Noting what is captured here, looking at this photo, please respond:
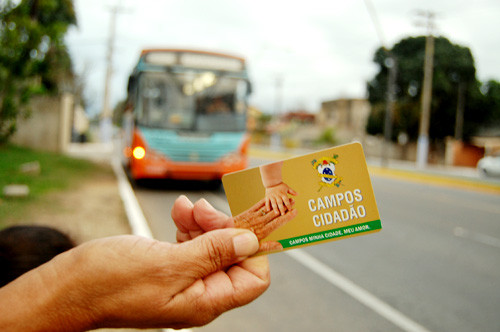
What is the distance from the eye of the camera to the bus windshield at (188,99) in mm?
10133

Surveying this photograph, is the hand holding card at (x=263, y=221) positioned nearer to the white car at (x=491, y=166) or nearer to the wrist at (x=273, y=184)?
the wrist at (x=273, y=184)

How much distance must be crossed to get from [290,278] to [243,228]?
421 cm

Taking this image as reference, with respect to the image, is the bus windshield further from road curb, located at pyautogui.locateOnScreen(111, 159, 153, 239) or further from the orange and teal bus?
road curb, located at pyautogui.locateOnScreen(111, 159, 153, 239)

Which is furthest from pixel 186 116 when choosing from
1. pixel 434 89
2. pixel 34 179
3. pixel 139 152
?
pixel 434 89

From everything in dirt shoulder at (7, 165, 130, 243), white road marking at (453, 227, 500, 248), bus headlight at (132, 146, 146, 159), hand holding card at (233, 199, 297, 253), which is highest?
hand holding card at (233, 199, 297, 253)

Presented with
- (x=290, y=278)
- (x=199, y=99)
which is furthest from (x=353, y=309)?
(x=199, y=99)

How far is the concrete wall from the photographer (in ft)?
63.1

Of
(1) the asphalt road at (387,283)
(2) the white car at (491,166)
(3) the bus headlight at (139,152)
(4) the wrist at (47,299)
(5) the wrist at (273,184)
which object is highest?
(5) the wrist at (273,184)

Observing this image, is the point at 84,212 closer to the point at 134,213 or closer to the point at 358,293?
the point at 134,213

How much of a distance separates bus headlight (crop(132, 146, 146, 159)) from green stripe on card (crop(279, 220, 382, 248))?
923 cm

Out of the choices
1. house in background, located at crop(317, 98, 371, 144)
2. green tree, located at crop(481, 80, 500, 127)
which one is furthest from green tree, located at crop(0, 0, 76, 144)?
house in background, located at crop(317, 98, 371, 144)

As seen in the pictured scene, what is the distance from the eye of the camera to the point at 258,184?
3.89 feet

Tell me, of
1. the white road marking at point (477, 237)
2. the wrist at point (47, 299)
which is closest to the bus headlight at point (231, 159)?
the white road marking at point (477, 237)

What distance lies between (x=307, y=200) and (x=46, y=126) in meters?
20.8
